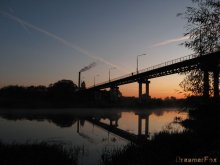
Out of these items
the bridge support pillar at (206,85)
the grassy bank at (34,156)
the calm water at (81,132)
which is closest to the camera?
the grassy bank at (34,156)

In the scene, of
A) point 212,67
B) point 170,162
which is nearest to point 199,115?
point 212,67

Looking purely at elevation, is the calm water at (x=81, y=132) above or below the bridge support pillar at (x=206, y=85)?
below

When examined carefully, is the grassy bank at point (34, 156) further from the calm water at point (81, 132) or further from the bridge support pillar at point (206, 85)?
the bridge support pillar at point (206, 85)

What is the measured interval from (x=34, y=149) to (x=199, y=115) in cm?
2580

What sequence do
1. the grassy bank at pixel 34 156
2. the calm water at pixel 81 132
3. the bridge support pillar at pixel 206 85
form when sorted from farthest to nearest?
the bridge support pillar at pixel 206 85
the calm water at pixel 81 132
the grassy bank at pixel 34 156

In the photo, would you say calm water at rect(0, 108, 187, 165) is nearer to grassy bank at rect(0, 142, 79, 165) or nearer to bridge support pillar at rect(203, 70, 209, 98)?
grassy bank at rect(0, 142, 79, 165)

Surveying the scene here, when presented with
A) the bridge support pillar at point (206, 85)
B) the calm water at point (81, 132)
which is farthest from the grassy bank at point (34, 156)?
the bridge support pillar at point (206, 85)

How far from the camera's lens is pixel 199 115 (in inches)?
1515

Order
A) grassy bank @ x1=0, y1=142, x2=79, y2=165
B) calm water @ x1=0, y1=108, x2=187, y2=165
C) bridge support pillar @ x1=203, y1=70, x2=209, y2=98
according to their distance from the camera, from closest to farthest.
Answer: grassy bank @ x1=0, y1=142, x2=79, y2=165, calm water @ x1=0, y1=108, x2=187, y2=165, bridge support pillar @ x1=203, y1=70, x2=209, y2=98

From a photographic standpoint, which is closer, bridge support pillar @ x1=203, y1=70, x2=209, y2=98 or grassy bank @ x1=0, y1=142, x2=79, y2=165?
grassy bank @ x1=0, y1=142, x2=79, y2=165

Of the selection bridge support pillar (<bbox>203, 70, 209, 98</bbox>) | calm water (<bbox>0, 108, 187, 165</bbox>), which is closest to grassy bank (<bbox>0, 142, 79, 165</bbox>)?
calm water (<bbox>0, 108, 187, 165</bbox>)

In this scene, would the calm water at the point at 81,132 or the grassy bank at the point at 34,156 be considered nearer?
the grassy bank at the point at 34,156

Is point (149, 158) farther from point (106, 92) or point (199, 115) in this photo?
point (106, 92)

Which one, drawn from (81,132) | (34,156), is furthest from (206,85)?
(34,156)
